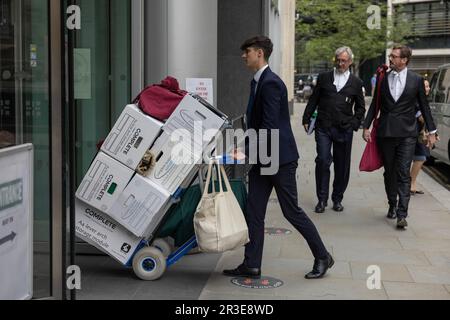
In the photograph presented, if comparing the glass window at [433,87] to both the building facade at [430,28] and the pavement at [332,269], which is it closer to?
the pavement at [332,269]

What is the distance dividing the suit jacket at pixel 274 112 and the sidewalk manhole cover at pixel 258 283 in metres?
0.97

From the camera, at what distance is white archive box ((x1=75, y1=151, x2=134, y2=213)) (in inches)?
202

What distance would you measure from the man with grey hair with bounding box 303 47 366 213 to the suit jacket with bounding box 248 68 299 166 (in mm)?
2914

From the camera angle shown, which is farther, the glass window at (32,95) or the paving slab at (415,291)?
the paving slab at (415,291)

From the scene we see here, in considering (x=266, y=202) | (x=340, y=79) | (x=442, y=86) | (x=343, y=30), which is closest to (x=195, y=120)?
(x=266, y=202)

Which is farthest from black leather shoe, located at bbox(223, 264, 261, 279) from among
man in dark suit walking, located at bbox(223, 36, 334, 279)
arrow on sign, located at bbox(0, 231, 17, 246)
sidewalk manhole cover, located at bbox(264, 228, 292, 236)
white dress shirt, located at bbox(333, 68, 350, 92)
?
white dress shirt, located at bbox(333, 68, 350, 92)

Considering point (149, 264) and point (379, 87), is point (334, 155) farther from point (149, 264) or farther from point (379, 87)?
point (149, 264)

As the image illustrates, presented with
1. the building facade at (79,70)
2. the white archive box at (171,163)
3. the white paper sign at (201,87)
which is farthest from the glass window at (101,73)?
the white archive box at (171,163)

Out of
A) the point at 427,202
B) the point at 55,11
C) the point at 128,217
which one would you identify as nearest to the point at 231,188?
the point at 128,217

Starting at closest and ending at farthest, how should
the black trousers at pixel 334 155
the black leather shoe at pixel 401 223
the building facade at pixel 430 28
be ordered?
the black leather shoe at pixel 401 223
the black trousers at pixel 334 155
the building facade at pixel 430 28

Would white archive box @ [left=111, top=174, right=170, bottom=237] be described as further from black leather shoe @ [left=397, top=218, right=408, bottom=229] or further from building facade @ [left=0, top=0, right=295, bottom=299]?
black leather shoe @ [left=397, top=218, right=408, bottom=229]

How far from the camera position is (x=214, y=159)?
510 cm

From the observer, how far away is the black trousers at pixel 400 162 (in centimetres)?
733
